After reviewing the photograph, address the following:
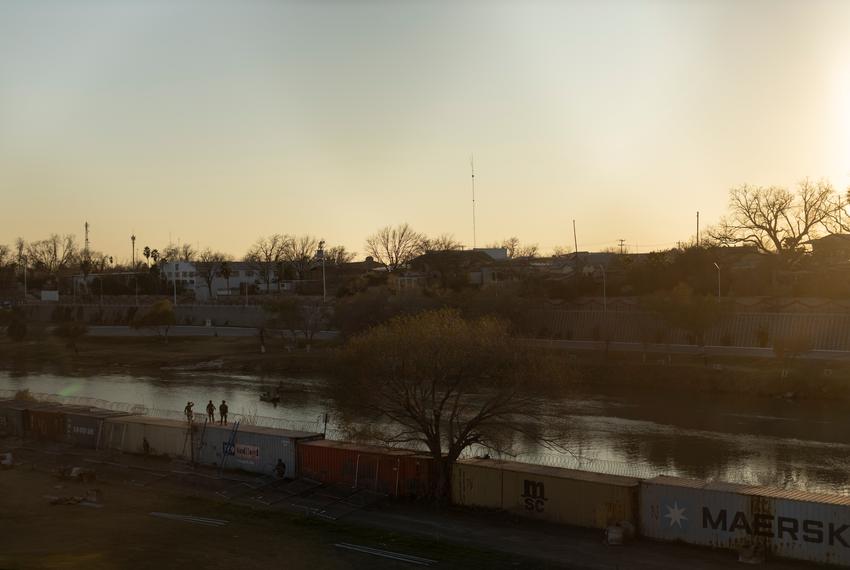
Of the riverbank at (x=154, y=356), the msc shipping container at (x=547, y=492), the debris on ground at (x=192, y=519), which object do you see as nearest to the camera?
the msc shipping container at (x=547, y=492)

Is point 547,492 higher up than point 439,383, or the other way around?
point 439,383

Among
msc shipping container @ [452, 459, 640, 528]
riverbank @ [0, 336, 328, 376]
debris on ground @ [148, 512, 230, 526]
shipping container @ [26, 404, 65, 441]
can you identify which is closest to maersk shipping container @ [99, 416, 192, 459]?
shipping container @ [26, 404, 65, 441]

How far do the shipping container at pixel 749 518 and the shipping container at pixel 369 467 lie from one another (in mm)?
7568

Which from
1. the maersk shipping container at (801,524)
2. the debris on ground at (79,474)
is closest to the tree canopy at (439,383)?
the maersk shipping container at (801,524)

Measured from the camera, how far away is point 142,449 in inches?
1414

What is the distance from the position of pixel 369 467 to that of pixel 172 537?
22.8 ft

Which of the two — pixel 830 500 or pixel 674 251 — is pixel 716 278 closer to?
pixel 674 251

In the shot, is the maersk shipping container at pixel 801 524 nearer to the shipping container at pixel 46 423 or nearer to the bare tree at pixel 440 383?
the bare tree at pixel 440 383

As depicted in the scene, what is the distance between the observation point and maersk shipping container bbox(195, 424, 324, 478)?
3073 centimetres

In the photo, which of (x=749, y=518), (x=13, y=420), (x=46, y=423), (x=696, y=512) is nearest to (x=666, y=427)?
(x=696, y=512)

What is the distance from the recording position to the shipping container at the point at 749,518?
20.6 m

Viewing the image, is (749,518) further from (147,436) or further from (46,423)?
(46,423)

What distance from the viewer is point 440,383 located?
92.3ft

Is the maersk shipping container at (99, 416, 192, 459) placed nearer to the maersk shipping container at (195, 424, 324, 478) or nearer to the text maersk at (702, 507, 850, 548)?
the maersk shipping container at (195, 424, 324, 478)
